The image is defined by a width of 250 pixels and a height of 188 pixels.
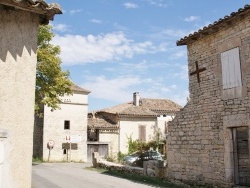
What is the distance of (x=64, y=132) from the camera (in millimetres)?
31484

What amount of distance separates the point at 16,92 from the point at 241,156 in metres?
8.97

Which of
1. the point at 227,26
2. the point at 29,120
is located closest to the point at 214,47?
the point at 227,26

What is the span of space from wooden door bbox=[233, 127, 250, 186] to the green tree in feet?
41.1

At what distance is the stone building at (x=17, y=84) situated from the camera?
15.3ft

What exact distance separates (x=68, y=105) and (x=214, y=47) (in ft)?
70.5

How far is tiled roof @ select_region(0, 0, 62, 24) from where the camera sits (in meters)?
4.71

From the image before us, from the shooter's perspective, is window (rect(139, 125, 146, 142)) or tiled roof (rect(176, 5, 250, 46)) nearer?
tiled roof (rect(176, 5, 250, 46))

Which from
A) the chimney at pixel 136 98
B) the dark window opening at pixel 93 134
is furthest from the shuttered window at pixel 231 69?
the chimney at pixel 136 98

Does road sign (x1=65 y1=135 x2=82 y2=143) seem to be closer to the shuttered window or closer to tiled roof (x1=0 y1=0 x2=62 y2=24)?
the shuttered window

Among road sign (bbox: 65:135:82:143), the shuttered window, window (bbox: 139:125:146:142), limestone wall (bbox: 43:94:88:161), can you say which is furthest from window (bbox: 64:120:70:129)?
the shuttered window

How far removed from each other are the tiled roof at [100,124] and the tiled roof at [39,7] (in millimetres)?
27820

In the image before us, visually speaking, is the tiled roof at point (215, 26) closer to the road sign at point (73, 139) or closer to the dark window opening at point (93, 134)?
the road sign at point (73, 139)

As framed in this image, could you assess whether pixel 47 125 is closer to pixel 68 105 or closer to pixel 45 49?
pixel 68 105

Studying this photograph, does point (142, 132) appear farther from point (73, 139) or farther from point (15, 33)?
point (15, 33)
